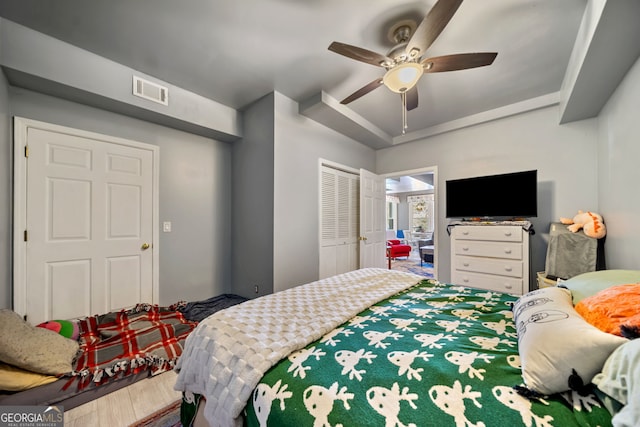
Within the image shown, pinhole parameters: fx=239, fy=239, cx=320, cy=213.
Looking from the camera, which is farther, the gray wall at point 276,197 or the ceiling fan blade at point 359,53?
the gray wall at point 276,197

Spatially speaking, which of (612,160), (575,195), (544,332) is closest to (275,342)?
(544,332)

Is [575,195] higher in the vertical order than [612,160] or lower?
lower

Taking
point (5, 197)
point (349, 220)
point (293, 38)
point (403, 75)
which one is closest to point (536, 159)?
point (403, 75)

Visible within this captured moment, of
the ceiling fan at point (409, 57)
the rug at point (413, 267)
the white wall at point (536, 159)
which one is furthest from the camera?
the rug at point (413, 267)

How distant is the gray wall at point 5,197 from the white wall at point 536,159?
481 cm

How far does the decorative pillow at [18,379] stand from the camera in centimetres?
145

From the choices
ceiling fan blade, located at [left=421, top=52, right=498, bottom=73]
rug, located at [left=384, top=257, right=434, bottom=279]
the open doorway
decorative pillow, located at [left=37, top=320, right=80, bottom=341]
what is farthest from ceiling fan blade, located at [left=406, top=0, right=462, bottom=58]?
the open doorway

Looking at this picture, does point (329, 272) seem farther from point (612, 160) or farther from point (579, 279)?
point (612, 160)

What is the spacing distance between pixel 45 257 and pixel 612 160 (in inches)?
209

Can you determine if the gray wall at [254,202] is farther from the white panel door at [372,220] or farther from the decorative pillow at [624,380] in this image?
the decorative pillow at [624,380]

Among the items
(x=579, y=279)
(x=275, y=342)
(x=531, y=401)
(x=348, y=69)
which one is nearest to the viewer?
(x=531, y=401)

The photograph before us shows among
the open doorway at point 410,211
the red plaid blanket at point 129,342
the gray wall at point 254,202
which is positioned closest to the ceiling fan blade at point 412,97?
the gray wall at point 254,202

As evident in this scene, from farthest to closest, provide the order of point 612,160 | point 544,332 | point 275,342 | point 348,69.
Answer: point 348,69 → point 612,160 → point 275,342 → point 544,332

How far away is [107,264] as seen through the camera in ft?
8.38
